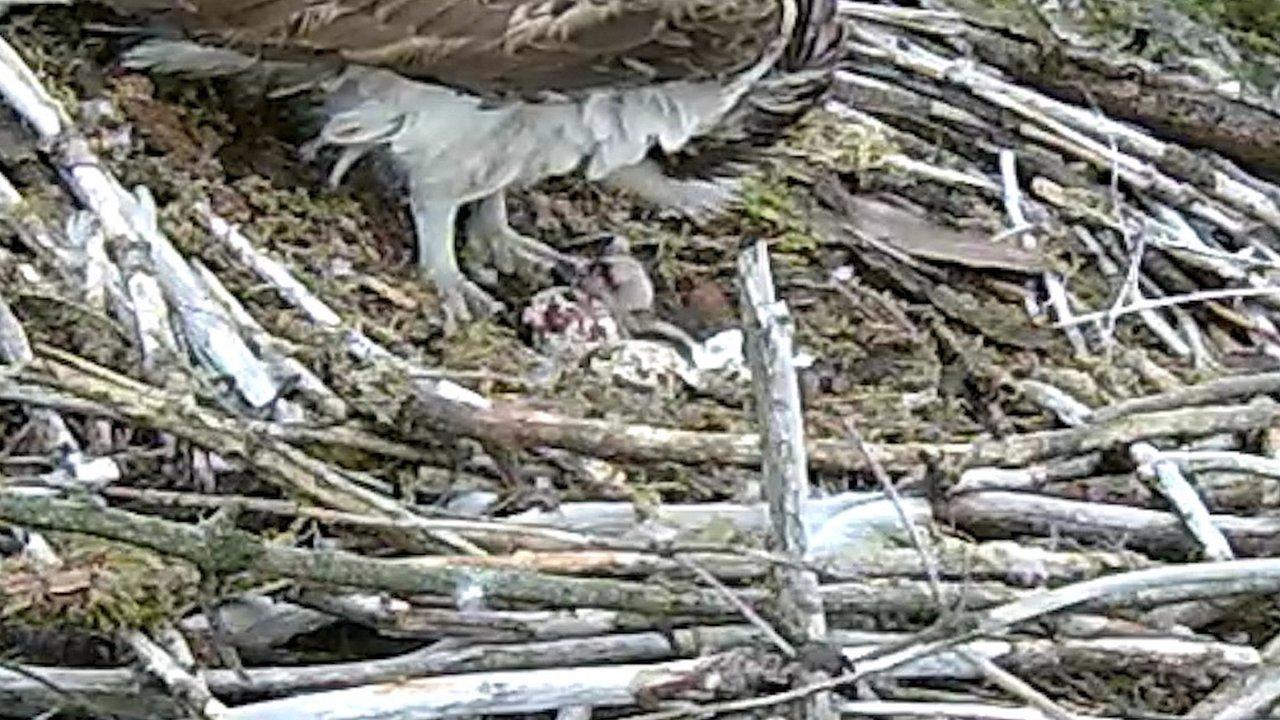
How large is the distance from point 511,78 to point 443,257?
29cm

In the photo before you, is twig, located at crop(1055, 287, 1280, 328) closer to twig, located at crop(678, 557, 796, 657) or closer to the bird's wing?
the bird's wing

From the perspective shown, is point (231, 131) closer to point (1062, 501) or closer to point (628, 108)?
point (628, 108)

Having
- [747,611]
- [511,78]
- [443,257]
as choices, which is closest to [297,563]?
[747,611]

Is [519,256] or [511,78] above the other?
[511,78]

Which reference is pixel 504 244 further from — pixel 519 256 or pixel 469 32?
pixel 469 32

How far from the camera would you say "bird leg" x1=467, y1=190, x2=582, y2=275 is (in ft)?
11.3

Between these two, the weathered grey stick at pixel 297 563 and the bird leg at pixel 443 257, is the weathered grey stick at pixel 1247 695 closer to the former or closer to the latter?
the weathered grey stick at pixel 297 563

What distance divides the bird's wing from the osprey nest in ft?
0.57

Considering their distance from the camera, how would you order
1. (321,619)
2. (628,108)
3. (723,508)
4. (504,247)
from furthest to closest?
(504,247), (628,108), (723,508), (321,619)

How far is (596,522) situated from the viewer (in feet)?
8.31

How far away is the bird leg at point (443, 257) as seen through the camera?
3283 millimetres

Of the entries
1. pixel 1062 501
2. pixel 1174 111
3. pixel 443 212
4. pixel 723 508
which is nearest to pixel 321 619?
pixel 723 508

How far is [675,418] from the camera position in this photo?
2.82 meters

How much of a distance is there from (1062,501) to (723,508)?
0.31 metres
